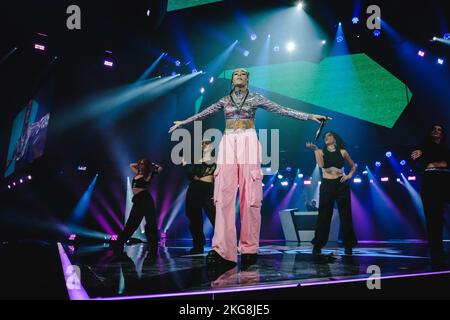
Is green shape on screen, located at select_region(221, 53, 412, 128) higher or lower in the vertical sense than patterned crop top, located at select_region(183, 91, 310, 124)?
higher

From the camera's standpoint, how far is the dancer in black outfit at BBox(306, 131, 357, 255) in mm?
4531

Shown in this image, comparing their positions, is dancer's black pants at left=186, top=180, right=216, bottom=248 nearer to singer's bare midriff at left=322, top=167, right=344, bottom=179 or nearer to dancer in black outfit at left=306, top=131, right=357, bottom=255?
dancer in black outfit at left=306, top=131, right=357, bottom=255

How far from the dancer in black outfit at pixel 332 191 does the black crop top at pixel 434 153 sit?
0.98 metres

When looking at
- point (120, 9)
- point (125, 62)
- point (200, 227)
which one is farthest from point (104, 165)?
point (200, 227)

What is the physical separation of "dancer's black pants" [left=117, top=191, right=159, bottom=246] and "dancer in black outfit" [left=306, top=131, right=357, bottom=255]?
2672mm

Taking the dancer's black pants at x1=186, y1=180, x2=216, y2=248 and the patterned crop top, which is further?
the dancer's black pants at x1=186, y1=180, x2=216, y2=248

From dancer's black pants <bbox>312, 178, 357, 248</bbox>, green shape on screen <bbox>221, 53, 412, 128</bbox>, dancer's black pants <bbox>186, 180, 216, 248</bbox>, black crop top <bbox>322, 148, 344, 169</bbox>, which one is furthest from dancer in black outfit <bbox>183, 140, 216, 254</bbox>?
green shape on screen <bbox>221, 53, 412, 128</bbox>

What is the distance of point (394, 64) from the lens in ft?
30.6

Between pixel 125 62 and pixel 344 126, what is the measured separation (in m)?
7.75

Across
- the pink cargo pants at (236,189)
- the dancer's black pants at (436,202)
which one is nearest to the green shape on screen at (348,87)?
the dancer's black pants at (436,202)

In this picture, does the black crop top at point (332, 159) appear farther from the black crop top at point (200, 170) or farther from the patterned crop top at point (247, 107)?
the black crop top at point (200, 170)

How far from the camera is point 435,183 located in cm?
409

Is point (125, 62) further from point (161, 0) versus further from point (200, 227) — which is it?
point (200, 227)

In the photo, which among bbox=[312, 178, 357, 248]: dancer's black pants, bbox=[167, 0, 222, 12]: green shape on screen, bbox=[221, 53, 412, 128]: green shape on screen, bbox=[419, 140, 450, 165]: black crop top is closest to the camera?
bbox=[419, 140, 450, 165]: black crop top
